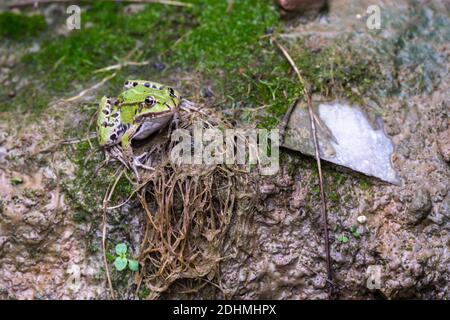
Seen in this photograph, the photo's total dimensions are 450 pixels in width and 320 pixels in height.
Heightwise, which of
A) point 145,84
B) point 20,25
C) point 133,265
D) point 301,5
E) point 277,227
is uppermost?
point 20,25

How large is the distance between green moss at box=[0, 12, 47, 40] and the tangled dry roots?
2.52 m

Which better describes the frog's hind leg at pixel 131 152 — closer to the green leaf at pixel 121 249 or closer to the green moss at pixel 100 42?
the green leaf at pixel 121 249

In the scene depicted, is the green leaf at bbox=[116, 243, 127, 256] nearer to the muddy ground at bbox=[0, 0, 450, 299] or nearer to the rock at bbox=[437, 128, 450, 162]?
the muddy ground at bbox=[0, 0, 450, 299]

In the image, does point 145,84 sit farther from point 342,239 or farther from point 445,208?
point 445,208

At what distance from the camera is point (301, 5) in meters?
5.45

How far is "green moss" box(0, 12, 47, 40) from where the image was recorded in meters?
5.91

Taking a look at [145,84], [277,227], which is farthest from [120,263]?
[145,84]

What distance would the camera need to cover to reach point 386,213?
4504 millimetres

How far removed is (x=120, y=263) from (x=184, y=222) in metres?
0.62

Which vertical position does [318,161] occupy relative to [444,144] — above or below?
below

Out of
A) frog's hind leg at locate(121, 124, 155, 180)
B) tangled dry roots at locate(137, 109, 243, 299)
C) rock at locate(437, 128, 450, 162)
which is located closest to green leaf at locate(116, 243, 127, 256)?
tangled dry roots at locate(137, 109, 243, 299)

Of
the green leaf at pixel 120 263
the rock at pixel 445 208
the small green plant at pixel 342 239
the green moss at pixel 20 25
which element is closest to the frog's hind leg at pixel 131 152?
the green leaf at pixel 120 263

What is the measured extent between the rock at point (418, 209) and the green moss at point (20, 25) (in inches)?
163
